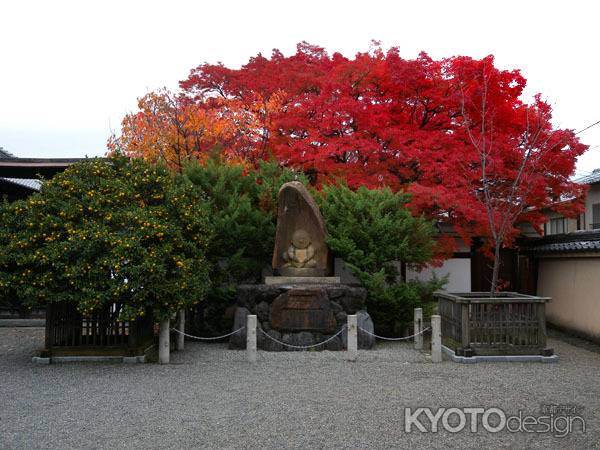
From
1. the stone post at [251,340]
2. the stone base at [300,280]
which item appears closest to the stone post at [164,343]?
the stone post at [251,340]

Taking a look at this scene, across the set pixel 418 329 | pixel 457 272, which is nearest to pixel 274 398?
pixel 418 329

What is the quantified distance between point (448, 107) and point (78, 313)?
34.4 ft

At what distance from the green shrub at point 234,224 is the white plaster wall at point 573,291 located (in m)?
7.46

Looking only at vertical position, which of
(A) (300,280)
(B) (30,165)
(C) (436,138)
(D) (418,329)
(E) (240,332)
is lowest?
(E) (240,332)

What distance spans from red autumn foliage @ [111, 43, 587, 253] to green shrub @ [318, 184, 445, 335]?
2.65ft

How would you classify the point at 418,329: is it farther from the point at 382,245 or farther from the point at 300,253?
the point at 300,253

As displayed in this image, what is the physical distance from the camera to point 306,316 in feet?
38.3

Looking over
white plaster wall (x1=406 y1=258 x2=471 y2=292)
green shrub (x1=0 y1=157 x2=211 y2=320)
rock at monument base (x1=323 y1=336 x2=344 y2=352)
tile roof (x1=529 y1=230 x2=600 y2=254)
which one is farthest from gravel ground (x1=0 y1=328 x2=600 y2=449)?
white plaster wall (x1=406 y1=258 x2=471 y2=292)

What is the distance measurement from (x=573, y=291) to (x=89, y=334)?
460 inches

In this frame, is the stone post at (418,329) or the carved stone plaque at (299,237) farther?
the carved stone plaque at (299,237)

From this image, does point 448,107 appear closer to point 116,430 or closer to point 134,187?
point 134,187

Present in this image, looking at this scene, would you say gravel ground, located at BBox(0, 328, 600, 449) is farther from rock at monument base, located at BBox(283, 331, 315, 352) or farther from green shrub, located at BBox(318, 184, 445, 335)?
green shrub, located at BBox(318, 184, 445, 335)

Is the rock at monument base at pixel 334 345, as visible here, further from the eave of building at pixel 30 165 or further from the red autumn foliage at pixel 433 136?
the eave of building at pixel 30 165

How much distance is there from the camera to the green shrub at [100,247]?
9.22 meters
